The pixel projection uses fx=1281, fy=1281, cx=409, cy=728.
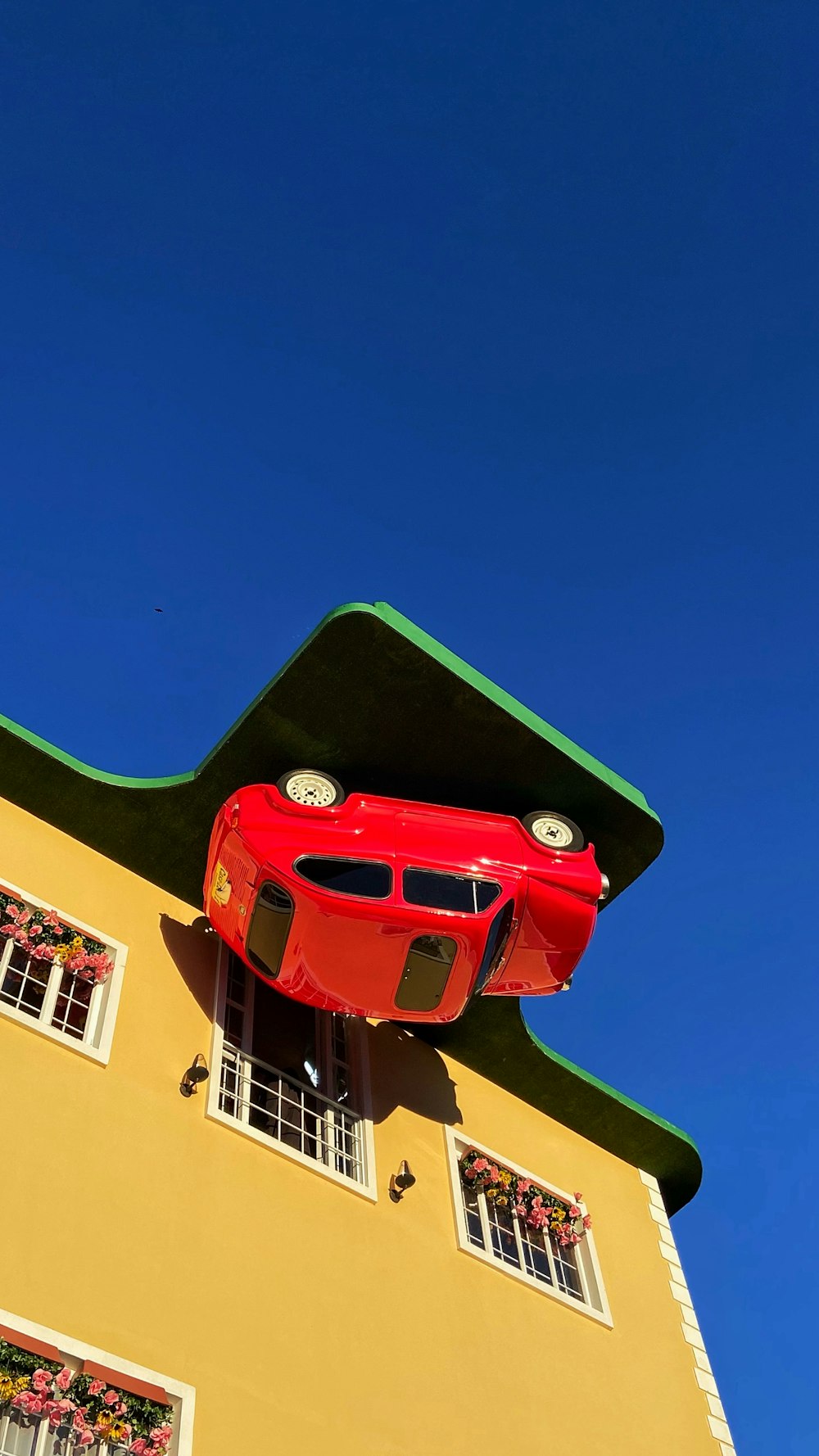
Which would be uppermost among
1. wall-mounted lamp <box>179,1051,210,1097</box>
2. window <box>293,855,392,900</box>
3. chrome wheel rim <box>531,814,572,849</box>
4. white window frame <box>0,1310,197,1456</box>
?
chrome wheel rim <box>531,814,572,849</box>

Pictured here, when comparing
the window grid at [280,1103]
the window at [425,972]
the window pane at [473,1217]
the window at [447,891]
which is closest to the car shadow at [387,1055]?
the window grid at [280,1103]

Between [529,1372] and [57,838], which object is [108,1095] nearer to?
[57,838]

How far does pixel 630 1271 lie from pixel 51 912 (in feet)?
24.1

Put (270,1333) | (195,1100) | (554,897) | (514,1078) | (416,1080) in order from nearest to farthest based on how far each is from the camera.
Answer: (270,1333) < (195,1100) < (554,897) < (416,1080) < (514,1078)

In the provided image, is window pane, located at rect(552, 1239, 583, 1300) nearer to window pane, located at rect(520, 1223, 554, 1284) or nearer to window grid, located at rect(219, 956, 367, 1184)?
window pane, located at rect(520, 1223, 554, 1284)

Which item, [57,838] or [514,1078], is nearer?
[57,838]

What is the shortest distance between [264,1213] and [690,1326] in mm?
5821

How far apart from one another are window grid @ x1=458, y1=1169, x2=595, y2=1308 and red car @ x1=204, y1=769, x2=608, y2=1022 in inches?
92.4

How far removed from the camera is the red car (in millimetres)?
10852

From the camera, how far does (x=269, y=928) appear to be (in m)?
11.0

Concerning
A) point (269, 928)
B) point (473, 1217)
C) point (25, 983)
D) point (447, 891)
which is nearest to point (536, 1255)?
point (473, 1217)

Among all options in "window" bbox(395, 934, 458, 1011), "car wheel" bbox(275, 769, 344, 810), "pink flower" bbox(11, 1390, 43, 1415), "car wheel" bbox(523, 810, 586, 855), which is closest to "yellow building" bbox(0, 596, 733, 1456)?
"pink flower" bbox(11, 1390, 43, 1415)

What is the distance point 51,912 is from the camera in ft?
35.7

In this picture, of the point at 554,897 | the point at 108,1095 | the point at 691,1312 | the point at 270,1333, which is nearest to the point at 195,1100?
the point at 108,1095
